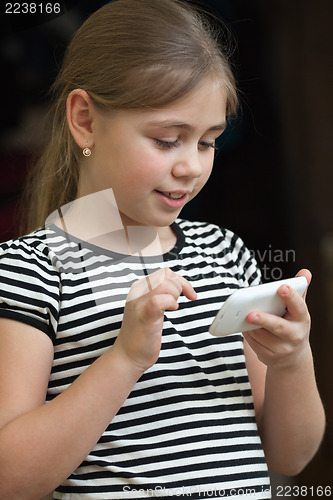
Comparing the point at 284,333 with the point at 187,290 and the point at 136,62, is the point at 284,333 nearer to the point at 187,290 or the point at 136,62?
the point at 187,290

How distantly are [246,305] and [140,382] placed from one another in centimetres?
15

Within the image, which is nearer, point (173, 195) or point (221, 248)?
point (173, 195)

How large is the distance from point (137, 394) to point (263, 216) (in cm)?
57

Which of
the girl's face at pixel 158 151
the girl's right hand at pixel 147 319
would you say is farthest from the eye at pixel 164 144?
the girl's right hand at pixel 147 319

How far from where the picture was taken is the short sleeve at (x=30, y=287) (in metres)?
0.58

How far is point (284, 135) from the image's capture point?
1.13 m

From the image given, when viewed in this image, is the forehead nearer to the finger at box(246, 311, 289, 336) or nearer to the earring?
the earring

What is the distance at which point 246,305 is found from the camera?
1.84 feet

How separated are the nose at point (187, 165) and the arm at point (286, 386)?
0.15 m

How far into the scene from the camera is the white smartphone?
0.55 metres

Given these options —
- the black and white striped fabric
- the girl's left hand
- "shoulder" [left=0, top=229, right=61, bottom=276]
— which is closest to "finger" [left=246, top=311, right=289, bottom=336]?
the girl's left hand

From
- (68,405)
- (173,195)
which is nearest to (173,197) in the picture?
(173,195)

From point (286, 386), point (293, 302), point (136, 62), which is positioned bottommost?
point (286, 386)

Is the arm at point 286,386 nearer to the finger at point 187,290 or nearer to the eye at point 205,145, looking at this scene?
the finger at point 187,290
